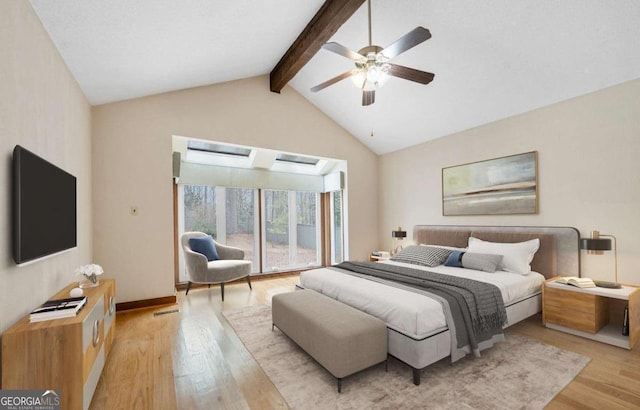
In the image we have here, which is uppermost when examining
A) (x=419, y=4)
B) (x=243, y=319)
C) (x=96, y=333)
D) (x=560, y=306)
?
(x=419, y=4)

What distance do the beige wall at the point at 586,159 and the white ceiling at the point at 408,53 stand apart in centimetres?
19

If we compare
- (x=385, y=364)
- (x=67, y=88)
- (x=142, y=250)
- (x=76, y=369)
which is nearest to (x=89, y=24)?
(x=67, y=88)

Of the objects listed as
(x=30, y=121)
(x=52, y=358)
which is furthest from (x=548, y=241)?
(x=30, y=121)

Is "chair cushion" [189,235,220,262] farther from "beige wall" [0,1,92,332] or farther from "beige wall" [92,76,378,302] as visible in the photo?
"beige wall" [0,1,92,332]

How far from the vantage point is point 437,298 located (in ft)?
7.52

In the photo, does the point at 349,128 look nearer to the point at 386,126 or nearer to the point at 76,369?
the point at 386,126

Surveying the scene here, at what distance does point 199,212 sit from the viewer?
5.26m

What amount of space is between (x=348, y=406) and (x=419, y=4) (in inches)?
144

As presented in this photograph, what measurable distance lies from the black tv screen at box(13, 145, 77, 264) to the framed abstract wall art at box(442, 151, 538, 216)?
4867mm

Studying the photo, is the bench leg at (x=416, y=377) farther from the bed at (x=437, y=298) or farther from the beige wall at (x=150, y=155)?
the beige wall at (x=150, y=155)

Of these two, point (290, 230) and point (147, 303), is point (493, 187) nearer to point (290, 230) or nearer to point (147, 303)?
point (290, 230)

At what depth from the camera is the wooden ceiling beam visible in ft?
9.49

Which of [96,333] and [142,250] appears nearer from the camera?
[96,333]

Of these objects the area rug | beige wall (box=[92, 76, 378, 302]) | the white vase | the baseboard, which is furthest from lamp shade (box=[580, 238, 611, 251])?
the baseboard
